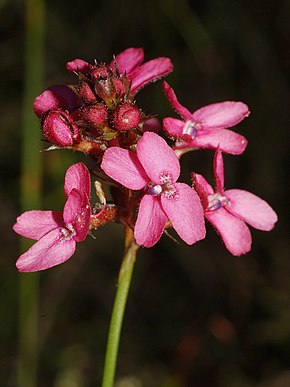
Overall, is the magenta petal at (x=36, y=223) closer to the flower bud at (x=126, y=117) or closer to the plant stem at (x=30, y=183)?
the flower bud at (x=126, y=117)

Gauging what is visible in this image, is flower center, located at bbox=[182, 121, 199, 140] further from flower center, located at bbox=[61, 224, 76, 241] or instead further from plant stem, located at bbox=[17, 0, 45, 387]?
plant stem, located at bbox=[17, 0, 45, 387]

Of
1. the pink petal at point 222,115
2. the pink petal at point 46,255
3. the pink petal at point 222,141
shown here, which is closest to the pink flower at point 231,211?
the pink petal at point 222,141

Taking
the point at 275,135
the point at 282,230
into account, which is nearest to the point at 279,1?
the point at 275,135

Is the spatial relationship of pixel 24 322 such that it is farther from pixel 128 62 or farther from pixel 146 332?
pixel 128 62

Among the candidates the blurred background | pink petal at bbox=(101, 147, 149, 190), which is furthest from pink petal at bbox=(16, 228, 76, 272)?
the blurred background

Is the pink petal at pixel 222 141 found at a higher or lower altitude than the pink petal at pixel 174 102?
lower
